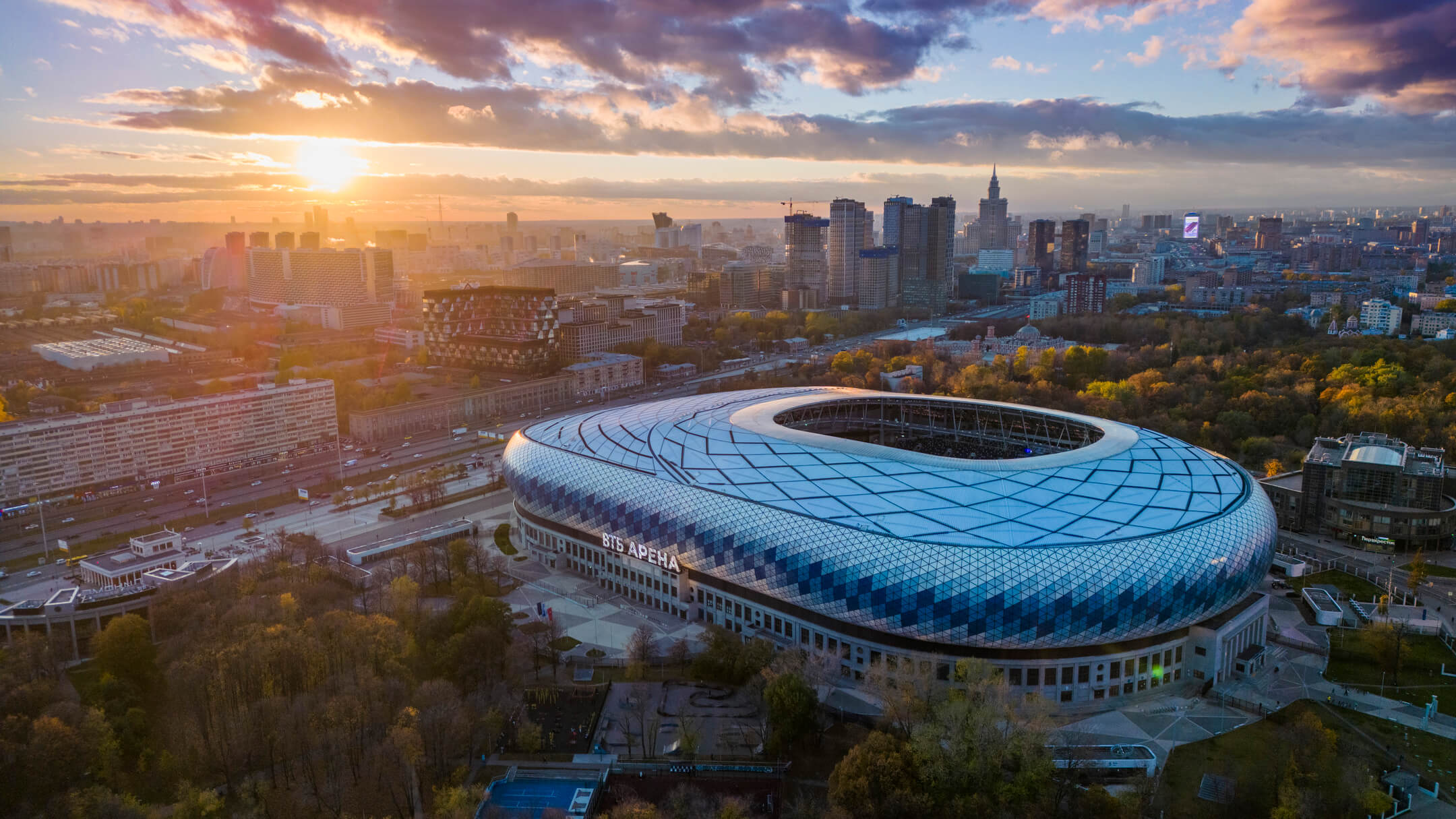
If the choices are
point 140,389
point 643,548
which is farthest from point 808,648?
point 140,389

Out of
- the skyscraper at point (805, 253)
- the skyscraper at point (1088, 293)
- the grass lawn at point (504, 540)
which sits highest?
the skyscraper at point (805, 253)

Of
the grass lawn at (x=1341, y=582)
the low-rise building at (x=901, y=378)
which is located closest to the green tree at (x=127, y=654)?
the grass lawn at (x=1341, y=582)

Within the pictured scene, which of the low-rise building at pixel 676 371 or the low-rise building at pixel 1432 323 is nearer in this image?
the low-rise building at pixel 1432 323

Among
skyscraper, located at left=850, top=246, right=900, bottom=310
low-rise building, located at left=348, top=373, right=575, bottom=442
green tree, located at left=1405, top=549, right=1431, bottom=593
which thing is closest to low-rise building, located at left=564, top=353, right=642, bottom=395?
low-rise building, located at left=348, top=373, right=575, bottom=442

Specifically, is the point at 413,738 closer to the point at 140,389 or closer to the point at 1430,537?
the point at 1430,537

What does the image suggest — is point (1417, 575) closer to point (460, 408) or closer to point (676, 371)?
point (460, 408)

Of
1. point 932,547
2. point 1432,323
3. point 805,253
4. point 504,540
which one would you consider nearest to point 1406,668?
point 932,547

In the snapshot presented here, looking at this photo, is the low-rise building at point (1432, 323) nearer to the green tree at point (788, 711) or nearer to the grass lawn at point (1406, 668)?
the grass lawn at point (1406, 668)
